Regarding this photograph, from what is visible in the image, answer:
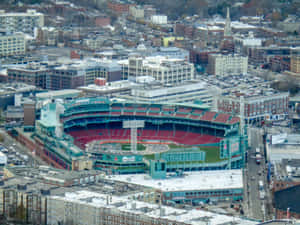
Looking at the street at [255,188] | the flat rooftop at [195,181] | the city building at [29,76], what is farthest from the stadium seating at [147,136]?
the city building at [29,76]

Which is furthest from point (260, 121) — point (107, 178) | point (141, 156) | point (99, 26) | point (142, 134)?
point (99, 26)

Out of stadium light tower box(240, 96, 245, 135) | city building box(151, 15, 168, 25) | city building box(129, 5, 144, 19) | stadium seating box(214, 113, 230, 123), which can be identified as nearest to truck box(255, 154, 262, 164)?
stadium light tower box(240, 96, 245, 135)

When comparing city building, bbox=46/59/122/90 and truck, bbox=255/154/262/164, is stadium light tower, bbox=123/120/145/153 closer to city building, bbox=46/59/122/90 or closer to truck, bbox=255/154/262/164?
truck, bbox=255/154/262/164

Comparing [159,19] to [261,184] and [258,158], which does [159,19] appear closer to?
[258,158]

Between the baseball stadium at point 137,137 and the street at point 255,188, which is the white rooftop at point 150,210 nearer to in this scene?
the street at point 255,188

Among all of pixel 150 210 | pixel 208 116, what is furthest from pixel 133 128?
pixel 150 210

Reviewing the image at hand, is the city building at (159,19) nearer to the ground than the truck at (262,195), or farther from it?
farther from it
